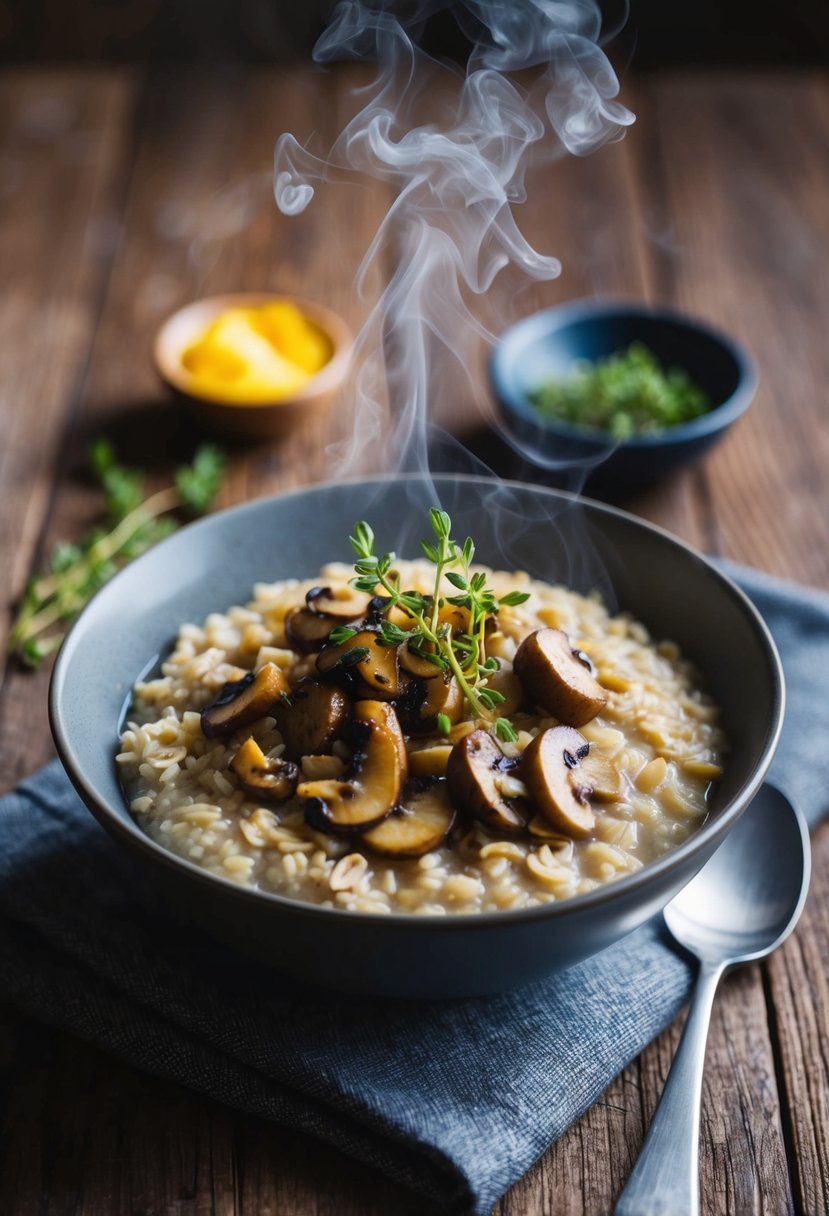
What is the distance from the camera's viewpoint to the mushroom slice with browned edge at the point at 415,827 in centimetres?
272

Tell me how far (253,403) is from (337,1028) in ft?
9.46

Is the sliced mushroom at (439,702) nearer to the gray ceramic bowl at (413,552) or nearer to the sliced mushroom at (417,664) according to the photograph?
the sliced mushroom at (417,664)

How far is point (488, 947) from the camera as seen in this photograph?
2525 millimetres

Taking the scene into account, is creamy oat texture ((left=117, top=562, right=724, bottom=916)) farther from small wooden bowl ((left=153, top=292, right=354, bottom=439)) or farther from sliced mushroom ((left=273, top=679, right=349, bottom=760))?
small wooden bowl ((left=153, top=292, right=354, bottom=439))

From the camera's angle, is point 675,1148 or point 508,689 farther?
point 508,689

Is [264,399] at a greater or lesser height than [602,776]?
lesser

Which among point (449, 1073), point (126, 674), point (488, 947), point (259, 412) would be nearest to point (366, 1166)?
point (449, 1073)

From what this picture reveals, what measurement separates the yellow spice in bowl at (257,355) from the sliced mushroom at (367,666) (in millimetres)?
2273

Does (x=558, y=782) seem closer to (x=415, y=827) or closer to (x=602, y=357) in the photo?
(x=415, y=827)

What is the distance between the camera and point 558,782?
2.81 metres

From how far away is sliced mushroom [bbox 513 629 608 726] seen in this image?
2.99m

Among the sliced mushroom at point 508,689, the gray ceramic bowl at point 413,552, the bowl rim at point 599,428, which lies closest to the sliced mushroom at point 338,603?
the sliced mushroom at point 508,689

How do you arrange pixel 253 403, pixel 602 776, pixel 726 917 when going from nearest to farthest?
pixel 602 776 < pixel 726 917 < pixel 253 403

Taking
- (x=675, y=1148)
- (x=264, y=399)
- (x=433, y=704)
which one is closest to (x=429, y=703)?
(x=433, y=704)
